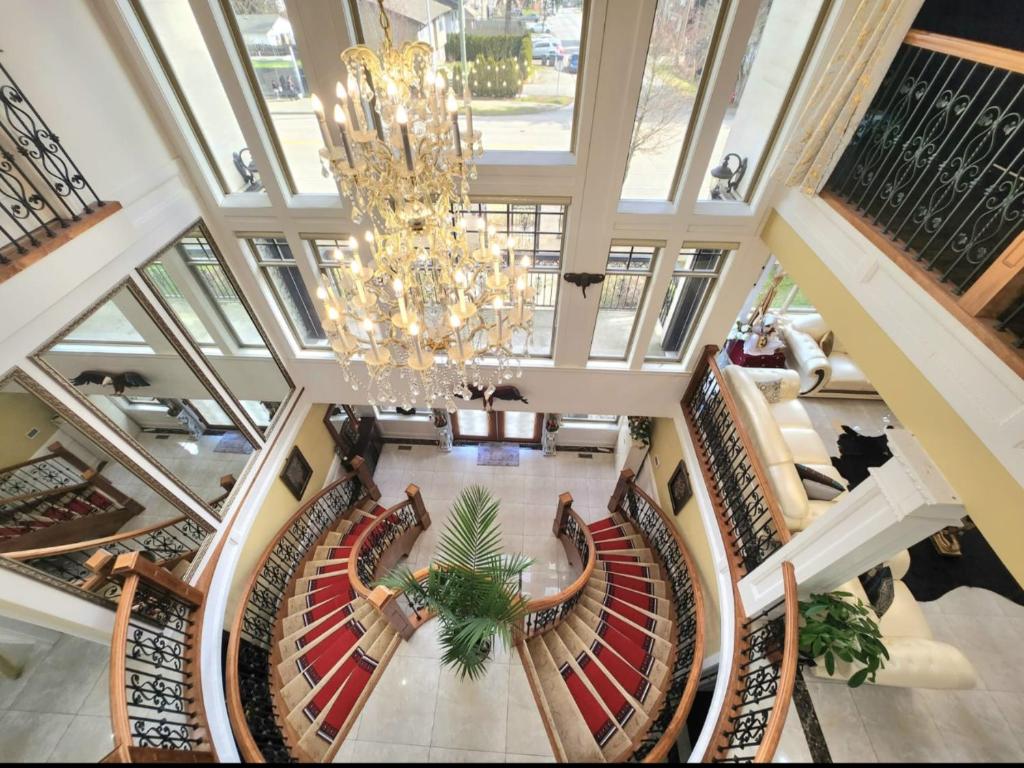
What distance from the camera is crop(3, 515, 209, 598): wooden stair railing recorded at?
3.19 metres

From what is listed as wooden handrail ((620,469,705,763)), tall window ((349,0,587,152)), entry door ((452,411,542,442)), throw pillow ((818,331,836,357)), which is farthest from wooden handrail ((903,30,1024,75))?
entry door ((452,411,542,442))

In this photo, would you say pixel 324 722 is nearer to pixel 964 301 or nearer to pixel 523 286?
pixel 523 286

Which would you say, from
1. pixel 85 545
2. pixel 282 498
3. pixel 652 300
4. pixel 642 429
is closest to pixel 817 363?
pixel 642 429

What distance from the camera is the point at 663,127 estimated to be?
3.58 metres

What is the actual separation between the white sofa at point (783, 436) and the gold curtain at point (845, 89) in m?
2.20

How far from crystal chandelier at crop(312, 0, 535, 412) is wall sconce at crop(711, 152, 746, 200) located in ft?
8.69

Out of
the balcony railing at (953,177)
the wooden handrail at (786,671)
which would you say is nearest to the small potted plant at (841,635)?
the wooden handrail at (786,671)

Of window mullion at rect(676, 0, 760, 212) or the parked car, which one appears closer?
window mullion at rect(676, 0, 760, 212)

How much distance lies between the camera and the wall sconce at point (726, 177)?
3805 mm

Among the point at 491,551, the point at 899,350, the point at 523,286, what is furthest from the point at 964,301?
the point at 491,551

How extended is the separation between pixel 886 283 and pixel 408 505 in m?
5.76

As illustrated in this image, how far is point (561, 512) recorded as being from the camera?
20.3 feet

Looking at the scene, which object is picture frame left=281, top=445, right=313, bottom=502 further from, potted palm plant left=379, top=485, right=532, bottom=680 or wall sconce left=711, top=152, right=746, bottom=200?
wall sconce left=711, top=152, right=746, bottom=200

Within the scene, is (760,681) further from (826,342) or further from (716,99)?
(826,342)
